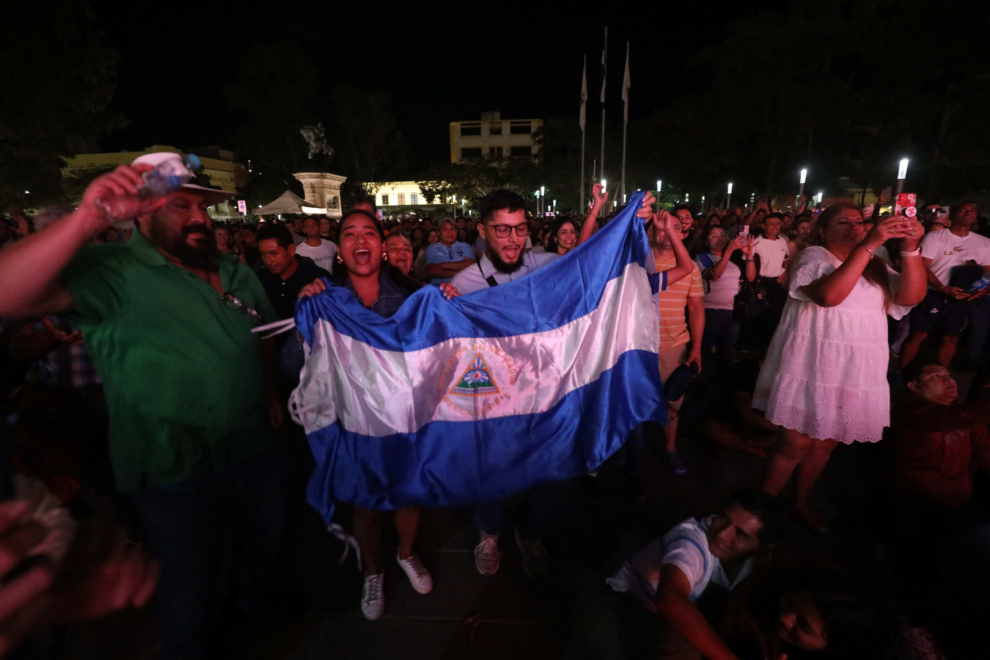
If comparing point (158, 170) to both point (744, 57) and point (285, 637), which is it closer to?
point (285, 637)

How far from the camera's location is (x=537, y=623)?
2.64 meters

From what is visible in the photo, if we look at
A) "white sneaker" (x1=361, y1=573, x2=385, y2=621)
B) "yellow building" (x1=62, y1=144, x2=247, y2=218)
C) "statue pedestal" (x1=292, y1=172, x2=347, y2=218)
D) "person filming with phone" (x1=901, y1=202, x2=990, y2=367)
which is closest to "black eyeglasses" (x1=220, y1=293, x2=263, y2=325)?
"white sneaker" (x1=361, y1=573, x2=385, y2=621)

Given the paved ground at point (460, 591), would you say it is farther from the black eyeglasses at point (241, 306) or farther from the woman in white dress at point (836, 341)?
the black eyeglasses at point (241, 306)

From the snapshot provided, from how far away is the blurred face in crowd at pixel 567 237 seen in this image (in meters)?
5.32

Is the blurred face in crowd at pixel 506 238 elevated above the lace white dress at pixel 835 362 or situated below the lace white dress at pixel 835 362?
above

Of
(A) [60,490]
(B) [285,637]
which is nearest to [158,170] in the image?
(A) [60,490]

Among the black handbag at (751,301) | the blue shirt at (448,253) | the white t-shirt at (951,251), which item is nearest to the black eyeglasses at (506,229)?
the blue shirt at (448,253)

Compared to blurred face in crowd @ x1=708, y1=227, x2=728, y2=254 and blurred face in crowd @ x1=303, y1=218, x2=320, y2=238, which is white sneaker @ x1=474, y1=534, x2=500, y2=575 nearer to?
blurred face in crowd @ x1=708, y1=227, x2=728, y2=254

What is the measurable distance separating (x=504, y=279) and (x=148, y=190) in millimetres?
1803

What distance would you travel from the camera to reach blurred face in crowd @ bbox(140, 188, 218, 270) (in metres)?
2.01

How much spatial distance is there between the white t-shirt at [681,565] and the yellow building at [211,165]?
150ft

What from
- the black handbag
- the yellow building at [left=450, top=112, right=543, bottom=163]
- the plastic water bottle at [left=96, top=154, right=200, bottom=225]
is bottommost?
the black handbag

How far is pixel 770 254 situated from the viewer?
6730mm

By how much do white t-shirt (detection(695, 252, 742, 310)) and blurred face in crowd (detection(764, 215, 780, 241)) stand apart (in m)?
1.60
